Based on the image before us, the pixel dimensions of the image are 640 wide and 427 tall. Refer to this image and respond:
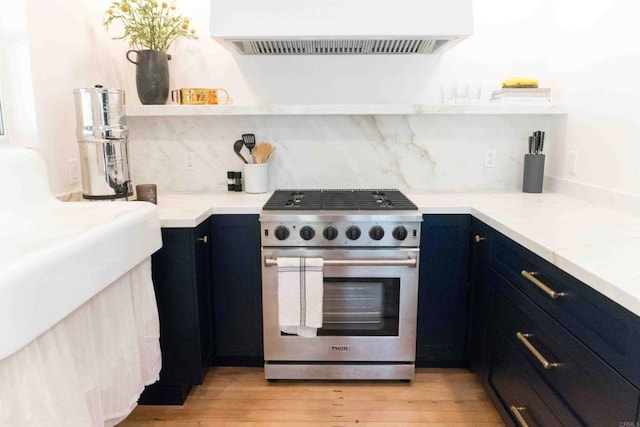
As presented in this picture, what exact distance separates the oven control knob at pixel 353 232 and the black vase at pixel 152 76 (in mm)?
1252

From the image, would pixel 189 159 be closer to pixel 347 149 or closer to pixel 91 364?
pixel 347 149

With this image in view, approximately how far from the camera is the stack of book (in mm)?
2355

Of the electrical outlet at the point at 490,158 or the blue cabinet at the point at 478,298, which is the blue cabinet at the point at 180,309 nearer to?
the blue cabinet at the point at 478,298

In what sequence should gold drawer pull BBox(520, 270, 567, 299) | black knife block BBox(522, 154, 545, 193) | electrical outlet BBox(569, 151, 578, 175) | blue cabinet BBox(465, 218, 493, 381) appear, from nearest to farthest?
gold drawer pull BBox(520, 270, 567, 299) → blue cabinet BBox(465, 218, 493, 381) → electrical outlet BBox(569, 151, 578, 175) → black knife block BBox(522, 154, 545, 193)

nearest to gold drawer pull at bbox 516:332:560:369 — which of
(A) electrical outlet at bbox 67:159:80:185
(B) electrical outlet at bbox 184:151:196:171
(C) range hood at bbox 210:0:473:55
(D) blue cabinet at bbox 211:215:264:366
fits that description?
(D) blue cabinet at bbox 211:215:264:366

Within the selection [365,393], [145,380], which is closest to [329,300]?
[365,393]

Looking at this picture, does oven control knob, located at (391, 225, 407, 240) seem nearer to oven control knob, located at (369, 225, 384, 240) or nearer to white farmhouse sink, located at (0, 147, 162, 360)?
oven control knob, located at (369, 225, 384, 240)

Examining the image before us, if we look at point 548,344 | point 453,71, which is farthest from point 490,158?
point 548,344

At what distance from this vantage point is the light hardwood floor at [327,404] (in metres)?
1.92

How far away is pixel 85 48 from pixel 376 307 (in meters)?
1.95

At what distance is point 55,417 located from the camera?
1023mm

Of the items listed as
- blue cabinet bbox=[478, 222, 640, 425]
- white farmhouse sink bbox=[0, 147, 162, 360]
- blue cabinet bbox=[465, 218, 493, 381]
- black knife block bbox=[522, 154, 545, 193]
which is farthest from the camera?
black knife block bbox=[522, 154, 545, 193]

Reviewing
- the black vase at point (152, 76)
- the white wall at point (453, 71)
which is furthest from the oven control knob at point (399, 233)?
the black vase at point (152, 76)

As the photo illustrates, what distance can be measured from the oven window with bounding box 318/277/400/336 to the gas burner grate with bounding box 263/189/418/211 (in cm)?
35
